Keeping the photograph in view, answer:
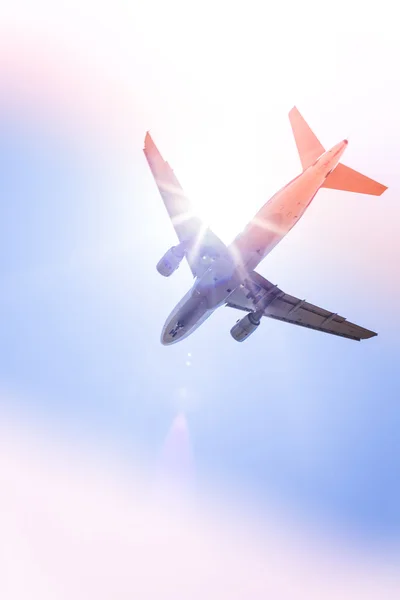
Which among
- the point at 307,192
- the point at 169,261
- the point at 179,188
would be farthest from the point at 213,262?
the point at 307,192

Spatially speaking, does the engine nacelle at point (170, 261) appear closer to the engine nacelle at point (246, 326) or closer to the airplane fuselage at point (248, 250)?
the airplane fuselage at point (248, 250)

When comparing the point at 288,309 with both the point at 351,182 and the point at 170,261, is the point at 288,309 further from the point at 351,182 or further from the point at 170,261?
the point at 351,182

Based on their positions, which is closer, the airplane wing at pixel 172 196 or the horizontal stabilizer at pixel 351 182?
the horizontal stabilizer at pixel 351 182

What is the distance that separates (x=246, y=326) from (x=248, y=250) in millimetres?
5614

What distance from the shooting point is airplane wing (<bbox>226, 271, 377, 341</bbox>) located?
3284 centimetres

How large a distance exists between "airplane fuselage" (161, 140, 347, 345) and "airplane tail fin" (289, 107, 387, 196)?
1.41 meters

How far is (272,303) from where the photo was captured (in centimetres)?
3381

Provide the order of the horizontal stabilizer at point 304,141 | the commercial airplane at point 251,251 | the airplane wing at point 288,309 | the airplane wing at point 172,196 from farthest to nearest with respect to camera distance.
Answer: the airplane wing at point 288,309 < the airplane wing at point 172,196 < the horizontal stabilizer at point 304,141 < the commercial airplane at point 251,251

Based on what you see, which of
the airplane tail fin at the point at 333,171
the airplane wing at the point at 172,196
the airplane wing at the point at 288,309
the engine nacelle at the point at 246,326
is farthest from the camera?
the airplane wing at the point at 288,309

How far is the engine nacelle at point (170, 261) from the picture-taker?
30344mm

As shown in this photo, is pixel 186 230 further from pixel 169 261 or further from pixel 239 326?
pixel 239 326

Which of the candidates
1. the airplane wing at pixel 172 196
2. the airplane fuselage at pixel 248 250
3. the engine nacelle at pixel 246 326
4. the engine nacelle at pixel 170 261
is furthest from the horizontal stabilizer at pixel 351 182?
the engine nacelle at pixel 246 326

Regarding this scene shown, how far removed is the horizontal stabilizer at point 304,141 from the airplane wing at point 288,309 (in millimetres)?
7299

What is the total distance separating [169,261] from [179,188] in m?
4.20
